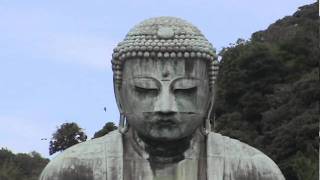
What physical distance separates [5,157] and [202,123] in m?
85.6

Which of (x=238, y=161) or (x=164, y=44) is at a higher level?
(x=164, y=44)

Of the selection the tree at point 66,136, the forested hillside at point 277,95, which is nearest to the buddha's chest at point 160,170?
the forested hillside at point 277,95

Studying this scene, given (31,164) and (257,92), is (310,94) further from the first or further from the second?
(31,164)

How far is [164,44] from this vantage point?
7.90 m

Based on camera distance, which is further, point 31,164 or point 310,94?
point 31,164

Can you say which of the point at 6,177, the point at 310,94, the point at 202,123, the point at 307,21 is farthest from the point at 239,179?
the point at 307,21

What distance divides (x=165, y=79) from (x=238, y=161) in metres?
0.91

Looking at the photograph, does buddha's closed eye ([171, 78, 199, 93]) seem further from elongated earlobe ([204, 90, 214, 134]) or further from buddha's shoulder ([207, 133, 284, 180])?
buddha's shoulder ([207, 133, 284, 180])

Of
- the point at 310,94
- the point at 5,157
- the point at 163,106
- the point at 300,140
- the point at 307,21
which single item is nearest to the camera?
the point at 163,106

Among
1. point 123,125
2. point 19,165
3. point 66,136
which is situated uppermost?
point 123,125

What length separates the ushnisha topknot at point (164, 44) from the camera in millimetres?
7898

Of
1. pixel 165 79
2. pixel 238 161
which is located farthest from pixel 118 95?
pixel 238 161

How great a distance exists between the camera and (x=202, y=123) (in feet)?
26.4

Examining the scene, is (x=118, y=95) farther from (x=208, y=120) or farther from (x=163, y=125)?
(x=208, y=120)
